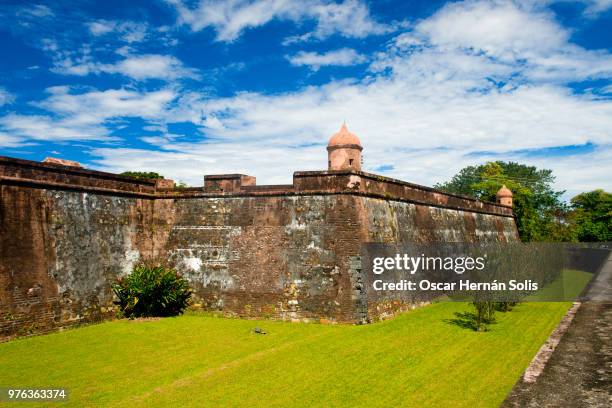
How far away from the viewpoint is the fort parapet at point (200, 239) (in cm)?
1119

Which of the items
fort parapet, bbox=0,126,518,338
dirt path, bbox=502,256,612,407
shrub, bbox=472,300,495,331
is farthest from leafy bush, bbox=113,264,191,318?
dirt path, bbox=502,256,612,407

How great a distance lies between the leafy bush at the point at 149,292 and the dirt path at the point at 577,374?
979cm

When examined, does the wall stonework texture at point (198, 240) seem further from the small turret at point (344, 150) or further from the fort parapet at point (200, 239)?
the small turret at point (344, 150)

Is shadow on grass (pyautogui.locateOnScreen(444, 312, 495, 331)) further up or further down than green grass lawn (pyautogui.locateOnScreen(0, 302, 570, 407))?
further up

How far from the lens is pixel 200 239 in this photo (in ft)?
48.1

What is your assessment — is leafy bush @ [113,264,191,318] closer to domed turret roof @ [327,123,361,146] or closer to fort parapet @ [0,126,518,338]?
fort parapet @ [0,126,518,338]

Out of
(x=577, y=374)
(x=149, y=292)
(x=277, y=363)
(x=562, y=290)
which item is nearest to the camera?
(x=577, y=374)

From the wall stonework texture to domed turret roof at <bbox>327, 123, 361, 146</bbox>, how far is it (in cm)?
270

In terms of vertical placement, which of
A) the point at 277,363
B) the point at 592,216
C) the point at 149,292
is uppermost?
the point at 592,216

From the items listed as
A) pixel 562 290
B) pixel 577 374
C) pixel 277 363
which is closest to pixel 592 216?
pixel 562 290

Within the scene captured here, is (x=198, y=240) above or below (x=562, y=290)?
above

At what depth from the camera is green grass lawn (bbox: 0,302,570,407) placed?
732cm

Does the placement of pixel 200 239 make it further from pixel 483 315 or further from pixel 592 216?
pixel 592 216

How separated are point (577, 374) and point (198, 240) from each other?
10549 millimetres
